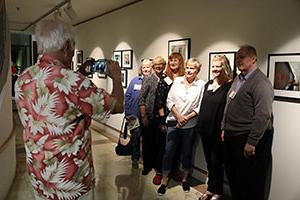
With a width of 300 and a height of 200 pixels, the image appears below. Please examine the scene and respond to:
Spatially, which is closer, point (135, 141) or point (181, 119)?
point (181, 119)

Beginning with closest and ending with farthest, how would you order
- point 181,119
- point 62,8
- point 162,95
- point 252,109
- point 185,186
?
point 252,109, point 181,119, point 185,186, point 162,95, point 62,8

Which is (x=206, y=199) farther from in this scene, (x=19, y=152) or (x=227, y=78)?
(x=19, y=152)

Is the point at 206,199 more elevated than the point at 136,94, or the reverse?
the point at 136,94

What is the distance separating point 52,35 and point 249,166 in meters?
2.02

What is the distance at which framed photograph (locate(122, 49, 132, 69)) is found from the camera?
5.11 metres

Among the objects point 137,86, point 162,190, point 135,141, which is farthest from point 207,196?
point 137,86

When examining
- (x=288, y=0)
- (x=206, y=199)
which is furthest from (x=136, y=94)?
(x=288, y=0)

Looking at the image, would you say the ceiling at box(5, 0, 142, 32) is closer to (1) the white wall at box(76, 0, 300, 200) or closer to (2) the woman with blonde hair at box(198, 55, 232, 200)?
(1) the white wall at box(76, 0, 300, 200)

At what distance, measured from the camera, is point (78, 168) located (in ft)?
4.55

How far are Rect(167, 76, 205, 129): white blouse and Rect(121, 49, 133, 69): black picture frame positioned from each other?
2.04 metres

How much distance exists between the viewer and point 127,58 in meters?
5.19

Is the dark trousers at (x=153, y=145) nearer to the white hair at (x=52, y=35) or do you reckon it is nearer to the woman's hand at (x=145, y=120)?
the woman's hand at (x=145, y=120)

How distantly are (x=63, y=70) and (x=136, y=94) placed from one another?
2.49 meters

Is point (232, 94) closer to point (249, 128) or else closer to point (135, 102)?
point (249, 128)
